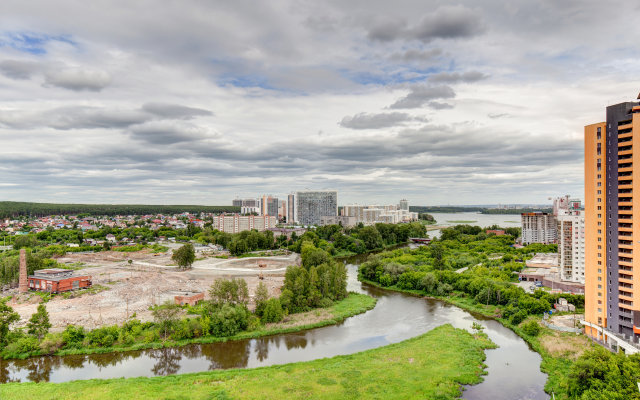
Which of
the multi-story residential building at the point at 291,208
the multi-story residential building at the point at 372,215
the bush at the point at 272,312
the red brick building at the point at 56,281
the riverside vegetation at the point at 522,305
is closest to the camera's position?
the riverside vegetation at the point at 522,305

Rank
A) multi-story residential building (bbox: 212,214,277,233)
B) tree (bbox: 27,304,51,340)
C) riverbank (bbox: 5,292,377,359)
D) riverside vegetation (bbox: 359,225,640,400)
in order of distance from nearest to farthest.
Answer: riverside vegetation (bbox: 359,225,640,400)
riverbank (bbox: 5,292,377,359)
tree (bbox: 27,304,51,340)
multi-story residential building (bbox: 212,214,277,233)

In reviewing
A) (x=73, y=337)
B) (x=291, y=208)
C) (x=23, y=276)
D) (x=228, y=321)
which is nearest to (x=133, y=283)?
(x=23, y=276)

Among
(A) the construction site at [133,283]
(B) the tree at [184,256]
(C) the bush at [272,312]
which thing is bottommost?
(A) the construction site at [133,283]

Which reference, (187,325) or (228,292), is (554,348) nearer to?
(228,292)

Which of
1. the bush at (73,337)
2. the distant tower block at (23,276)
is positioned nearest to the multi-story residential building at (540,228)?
Result: the bush at (73,337)

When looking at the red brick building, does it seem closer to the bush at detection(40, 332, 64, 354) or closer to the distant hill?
the bush at detection(40, 332, 64, 354)

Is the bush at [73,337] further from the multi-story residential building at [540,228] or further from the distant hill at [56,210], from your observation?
the distant hill at [56,210]

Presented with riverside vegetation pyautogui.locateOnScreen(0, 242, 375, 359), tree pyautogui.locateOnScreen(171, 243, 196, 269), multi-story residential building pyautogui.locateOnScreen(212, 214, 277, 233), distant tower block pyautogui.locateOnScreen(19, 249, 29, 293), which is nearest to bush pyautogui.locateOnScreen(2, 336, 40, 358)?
riverside vegetation pyautogui.locateOnScreen(0, 242, 375, 359)
